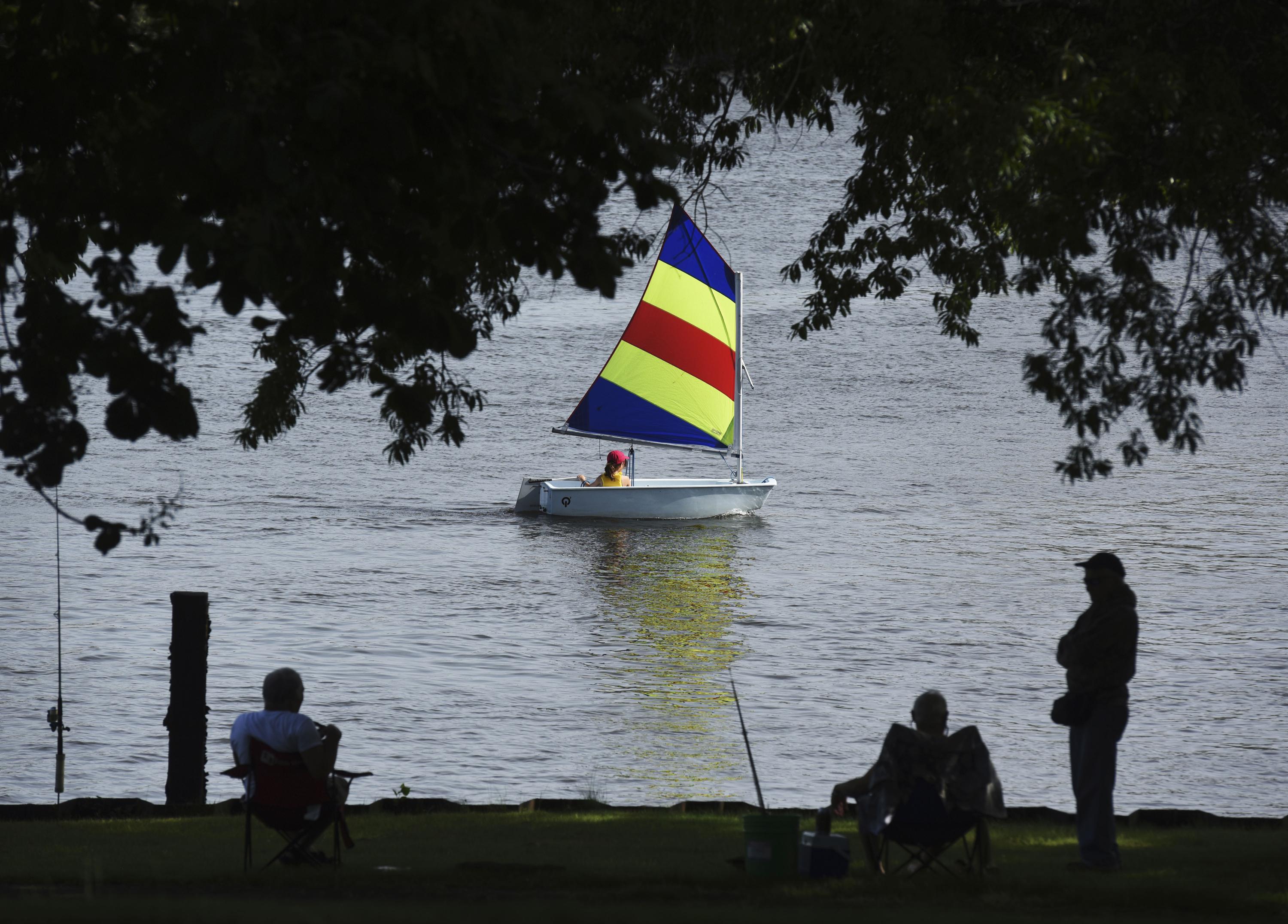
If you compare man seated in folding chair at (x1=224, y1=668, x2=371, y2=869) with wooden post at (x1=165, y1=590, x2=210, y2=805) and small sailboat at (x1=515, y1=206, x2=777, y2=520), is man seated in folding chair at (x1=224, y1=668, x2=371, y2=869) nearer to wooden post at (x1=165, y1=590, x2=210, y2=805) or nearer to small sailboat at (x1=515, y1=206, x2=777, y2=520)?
wooden post at (x1=165, y1=590, x2=210, y2=805)

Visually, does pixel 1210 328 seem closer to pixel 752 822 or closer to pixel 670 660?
pixel 752 822

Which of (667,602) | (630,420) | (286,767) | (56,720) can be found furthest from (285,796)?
(630,420)

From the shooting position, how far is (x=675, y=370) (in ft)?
92.3

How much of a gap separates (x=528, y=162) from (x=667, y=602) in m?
16.6

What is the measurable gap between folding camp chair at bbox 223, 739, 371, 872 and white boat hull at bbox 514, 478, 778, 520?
20.2 metres

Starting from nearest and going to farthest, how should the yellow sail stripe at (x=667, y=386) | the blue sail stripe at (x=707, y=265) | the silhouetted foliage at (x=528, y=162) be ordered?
1. the silhouetted foliage at (x=528, y=162)
2. the blue sail stripe at (x=707, y=265)
3. the yellow sail stripe at (x=667, y=386)

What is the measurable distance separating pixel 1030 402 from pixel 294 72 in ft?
143

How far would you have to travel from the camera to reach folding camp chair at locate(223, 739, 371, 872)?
7055 millimetres

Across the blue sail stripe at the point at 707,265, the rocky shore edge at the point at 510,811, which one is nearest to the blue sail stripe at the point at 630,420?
the blue sail stripe at the point at 707,265

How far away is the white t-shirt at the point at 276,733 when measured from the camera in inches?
276

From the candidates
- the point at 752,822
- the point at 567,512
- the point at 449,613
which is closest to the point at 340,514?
the point at 567,512

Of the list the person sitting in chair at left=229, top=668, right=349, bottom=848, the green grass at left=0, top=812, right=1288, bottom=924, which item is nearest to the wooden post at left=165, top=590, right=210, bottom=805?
the green grass at left=0, top=812, right=1288, bottom=924

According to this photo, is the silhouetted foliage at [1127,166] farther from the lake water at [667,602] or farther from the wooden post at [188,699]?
the lake water at [667,602]

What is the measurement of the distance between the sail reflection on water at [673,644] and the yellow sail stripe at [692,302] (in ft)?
11.4
